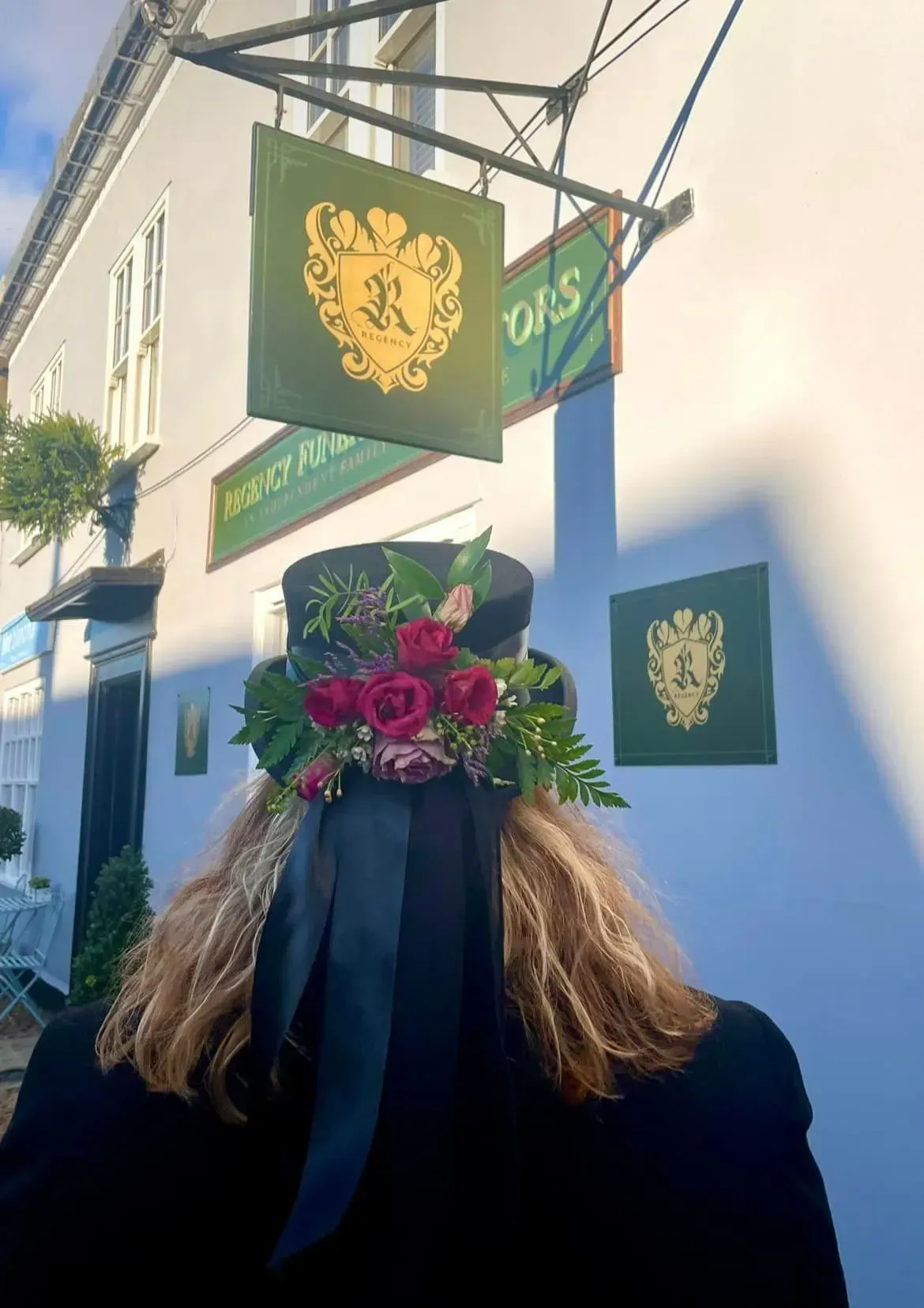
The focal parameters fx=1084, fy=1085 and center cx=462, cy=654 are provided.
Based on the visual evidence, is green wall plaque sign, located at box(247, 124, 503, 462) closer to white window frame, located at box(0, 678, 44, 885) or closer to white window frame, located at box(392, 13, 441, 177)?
white window frame, located at box(392, 13, 441, 177)

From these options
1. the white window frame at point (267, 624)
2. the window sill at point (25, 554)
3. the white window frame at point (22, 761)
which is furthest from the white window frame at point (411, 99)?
the white window frame at point (22, 761)

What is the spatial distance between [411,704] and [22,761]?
10.3m

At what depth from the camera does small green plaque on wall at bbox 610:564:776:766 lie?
286 cm

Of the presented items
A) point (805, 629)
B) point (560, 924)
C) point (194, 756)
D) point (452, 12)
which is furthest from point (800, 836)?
point (194, 756)

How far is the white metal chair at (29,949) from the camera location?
23.9 ft

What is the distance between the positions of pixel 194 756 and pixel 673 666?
3.91 meters

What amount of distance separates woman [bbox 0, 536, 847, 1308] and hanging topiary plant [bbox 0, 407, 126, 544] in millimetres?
7310

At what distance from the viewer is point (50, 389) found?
1062 centimetres

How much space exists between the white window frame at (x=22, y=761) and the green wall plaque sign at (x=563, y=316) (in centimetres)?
715

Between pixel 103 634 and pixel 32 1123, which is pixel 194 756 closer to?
pixel 103 634

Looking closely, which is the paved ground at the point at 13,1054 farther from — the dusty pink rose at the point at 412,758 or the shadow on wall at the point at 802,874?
the dusty pink rose at the point at 412,758

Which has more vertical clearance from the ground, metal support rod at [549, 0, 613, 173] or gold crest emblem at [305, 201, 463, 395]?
metal support rod at [549, 0, 613, 173]

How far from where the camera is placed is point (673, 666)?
3.12 meters

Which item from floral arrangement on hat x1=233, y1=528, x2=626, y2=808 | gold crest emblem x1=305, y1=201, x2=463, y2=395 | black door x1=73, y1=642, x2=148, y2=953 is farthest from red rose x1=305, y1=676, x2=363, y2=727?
black door x1=73, y1=642, x2=148, y2=953
